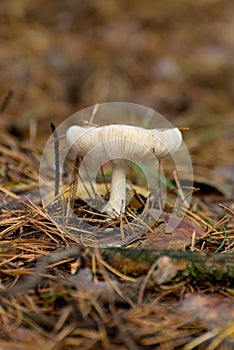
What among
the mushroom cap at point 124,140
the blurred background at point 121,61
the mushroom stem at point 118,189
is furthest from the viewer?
the blurred background at point 121,61

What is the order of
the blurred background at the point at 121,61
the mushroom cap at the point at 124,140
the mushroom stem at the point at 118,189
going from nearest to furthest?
the mushroom cap at the point at 124,140
the mushroom stem at the point at 118,189
the blurred background at the point at 121,61

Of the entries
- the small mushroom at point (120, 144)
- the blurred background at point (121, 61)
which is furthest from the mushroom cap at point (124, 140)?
the blurred background at point (121, 61)

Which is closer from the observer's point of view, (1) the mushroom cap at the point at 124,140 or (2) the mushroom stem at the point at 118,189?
(1) the mushroom cap at the point at 124,140

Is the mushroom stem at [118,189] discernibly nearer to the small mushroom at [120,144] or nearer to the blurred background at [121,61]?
the small mushroom at [120,144]

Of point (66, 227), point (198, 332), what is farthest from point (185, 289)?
point (66, 227)

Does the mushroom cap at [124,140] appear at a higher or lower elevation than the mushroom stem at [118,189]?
higher

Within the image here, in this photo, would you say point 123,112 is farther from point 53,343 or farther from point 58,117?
point 53,343

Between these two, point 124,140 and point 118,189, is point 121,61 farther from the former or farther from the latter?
point 124,140
